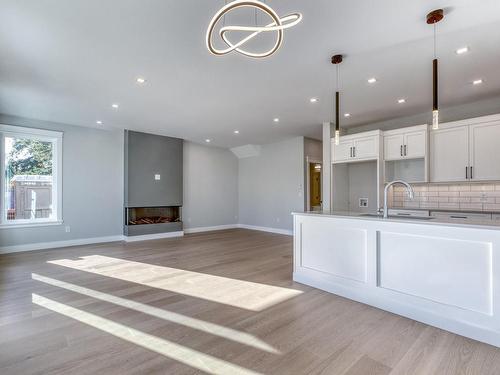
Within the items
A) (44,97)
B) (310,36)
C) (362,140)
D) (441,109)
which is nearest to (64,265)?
(44,97)

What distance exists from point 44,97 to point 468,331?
621 cm

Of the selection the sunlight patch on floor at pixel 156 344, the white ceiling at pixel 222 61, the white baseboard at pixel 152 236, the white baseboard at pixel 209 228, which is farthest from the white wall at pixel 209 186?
the sunlight patch on floor at pixel 156 344

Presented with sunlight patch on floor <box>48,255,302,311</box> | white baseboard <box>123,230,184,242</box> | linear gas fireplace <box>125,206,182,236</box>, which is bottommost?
sunlight patch on floor <box>48,255,302,311</box>

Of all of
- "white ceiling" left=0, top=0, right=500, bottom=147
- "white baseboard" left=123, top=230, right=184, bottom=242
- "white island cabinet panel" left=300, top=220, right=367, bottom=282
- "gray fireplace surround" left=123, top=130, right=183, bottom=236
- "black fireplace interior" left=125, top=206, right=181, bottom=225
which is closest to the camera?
"white ceiling" left=0, top=0, right=500, bottom=147

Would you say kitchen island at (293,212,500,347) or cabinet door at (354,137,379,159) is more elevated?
cabinet door at (354,137,379,159)

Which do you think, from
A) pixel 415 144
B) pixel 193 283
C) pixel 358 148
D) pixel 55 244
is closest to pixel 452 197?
pixel 415 144

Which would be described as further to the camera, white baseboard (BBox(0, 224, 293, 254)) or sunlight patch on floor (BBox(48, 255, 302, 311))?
white baseboard (BBox(0, 224, 293, 254))

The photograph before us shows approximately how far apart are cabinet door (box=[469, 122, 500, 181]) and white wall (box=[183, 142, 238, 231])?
6.45 meters

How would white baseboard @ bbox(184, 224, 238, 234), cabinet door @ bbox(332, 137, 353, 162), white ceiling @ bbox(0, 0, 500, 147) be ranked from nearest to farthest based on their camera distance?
white ceiling @ bbox(0, 0, 500, 147) < cabinet door @ bbox(332, 137, 353, 162) < white baseboard @ bbox(184, 224, 238, 234)

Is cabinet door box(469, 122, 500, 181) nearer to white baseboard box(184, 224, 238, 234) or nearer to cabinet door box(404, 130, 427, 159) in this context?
cabinet door box(404, 130, 427, 159)

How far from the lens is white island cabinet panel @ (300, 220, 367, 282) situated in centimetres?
286

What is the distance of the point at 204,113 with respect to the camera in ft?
17.1

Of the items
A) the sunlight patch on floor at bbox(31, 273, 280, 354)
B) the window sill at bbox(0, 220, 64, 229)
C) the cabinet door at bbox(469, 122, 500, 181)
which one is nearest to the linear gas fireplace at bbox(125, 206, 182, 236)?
the window sill at bbox(0, 220, 64, 229)

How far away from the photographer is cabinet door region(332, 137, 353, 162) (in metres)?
5.56
